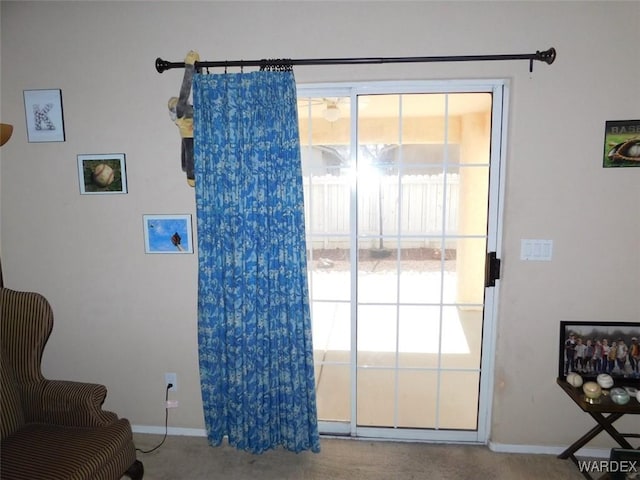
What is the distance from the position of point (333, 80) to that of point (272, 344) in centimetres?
156

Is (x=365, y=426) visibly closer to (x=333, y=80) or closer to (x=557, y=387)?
(x=557, y=387)

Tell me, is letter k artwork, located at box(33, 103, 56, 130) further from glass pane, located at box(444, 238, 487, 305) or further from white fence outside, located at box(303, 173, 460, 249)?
glass pane, located at box(444, 238, 487, 305)

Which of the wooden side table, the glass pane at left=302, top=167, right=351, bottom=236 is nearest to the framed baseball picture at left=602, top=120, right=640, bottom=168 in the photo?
the wooden side table

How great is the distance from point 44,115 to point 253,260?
1631 mm

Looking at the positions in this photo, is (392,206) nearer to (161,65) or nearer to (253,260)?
(253,260)

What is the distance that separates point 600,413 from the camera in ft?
6.11

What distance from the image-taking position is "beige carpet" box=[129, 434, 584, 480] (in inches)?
77.9

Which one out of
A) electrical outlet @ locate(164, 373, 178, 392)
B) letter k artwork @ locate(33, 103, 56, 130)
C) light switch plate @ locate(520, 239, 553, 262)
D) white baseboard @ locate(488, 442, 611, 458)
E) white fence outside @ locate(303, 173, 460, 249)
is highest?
letter k artwork @ locate(33, 103, 56, 130)

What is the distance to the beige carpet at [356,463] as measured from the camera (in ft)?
6.49

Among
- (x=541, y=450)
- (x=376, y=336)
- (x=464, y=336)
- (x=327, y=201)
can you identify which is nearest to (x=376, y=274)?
(x=376, y=336)

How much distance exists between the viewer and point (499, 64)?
1901 millimetres

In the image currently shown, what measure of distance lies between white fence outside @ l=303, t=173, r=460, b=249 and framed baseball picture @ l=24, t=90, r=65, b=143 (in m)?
1.59

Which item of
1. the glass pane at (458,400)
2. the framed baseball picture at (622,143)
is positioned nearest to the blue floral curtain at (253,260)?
the glass pane at (458,400)

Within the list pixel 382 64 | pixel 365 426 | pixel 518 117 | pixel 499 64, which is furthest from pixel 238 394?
pixel 499 64
